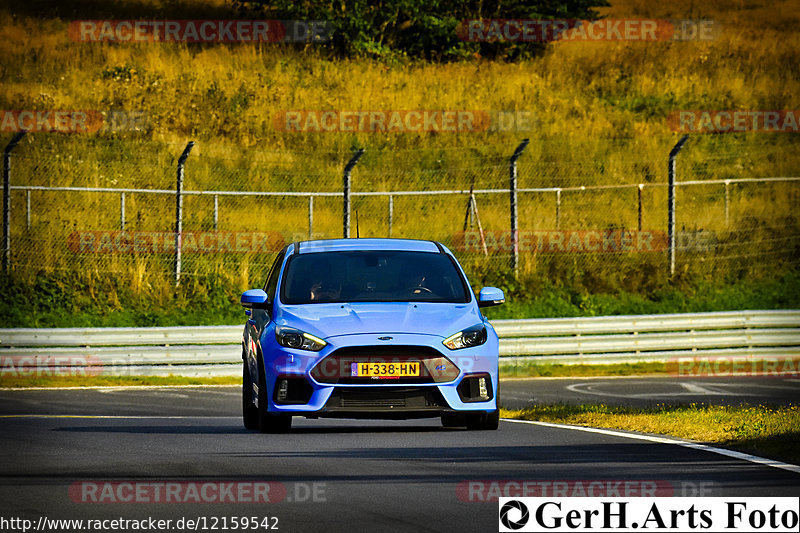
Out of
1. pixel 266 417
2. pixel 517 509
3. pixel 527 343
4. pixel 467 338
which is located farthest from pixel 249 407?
pixel 527 343

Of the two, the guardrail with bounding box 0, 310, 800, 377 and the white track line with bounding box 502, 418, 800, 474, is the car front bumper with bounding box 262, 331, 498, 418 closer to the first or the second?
the white track line with bounding box 502, 418, 800, 474

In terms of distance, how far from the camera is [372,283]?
14.3m

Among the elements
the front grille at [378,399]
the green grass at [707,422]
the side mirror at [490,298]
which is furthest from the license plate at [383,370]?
the green grass at [707,422]

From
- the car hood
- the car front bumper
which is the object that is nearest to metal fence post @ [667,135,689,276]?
the car hood

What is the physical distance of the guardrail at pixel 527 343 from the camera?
24469 mm

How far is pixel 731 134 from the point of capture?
40094 mm

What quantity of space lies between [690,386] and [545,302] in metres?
7.83

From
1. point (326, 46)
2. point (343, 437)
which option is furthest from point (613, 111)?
point (343, 437)

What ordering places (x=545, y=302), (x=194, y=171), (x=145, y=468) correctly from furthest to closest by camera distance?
1. (x=194, y=171)
2. (x=545, y=302)
3. (x=145, y=468)

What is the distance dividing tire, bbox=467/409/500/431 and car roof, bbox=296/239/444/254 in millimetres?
1755

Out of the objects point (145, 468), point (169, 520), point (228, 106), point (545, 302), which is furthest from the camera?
point (228, 106)

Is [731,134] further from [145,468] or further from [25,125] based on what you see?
[145,468]

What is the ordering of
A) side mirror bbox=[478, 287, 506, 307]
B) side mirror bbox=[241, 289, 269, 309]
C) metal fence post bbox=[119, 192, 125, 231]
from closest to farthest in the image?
side mirror bbox=[241, 289, 269, 309], side mirror bbox=[478, 287, 506, 307], metal fence post bbox=[119, 192, 125, 231]

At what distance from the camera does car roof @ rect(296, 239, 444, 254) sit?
14578 mm
